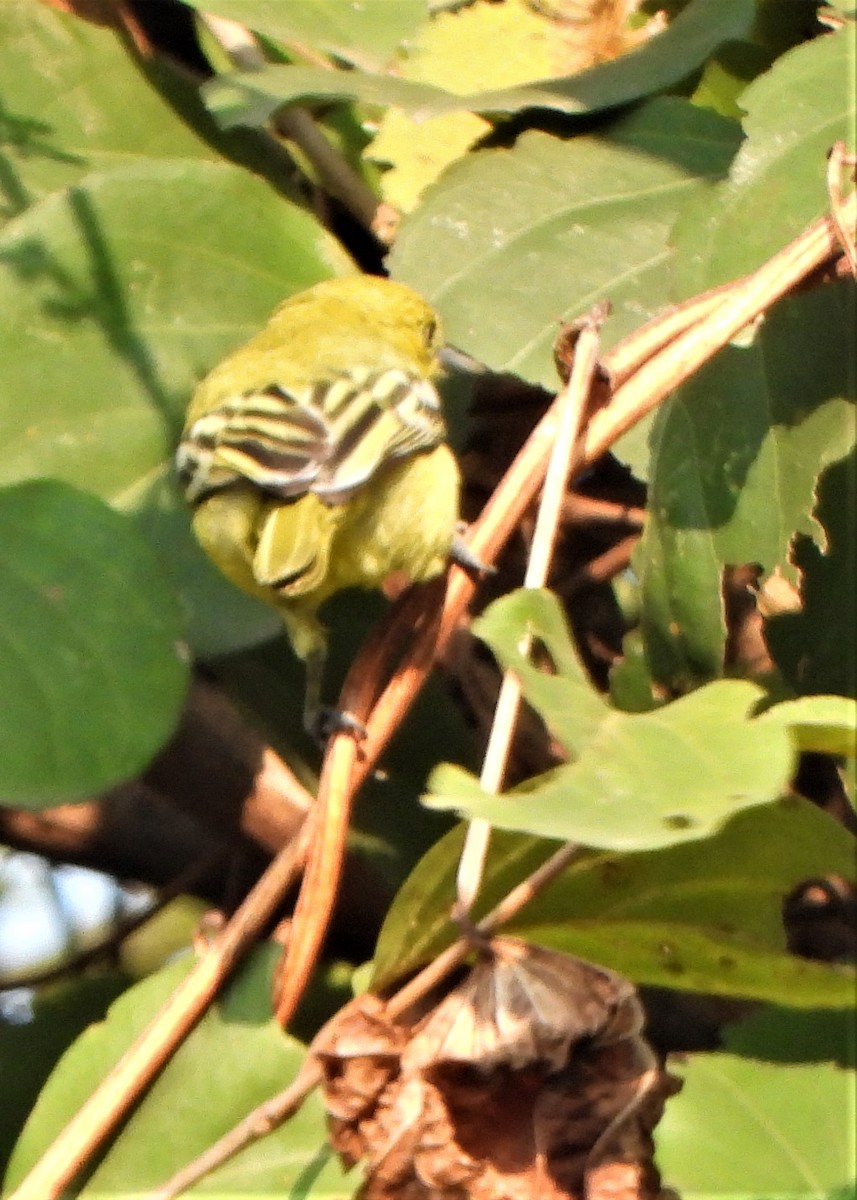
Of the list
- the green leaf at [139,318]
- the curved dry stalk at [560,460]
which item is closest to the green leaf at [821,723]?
the curved dry stalk at [560,460]

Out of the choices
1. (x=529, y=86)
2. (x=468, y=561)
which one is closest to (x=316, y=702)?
(x=468, y=561)

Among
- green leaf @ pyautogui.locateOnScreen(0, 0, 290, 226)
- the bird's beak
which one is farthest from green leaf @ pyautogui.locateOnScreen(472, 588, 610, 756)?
green leaf @ pyautogui.locateOnScreen(0, 0, 290, 226)

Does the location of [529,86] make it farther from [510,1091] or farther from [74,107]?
[510,1091]

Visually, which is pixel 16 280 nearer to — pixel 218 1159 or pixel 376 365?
pixel 376 365

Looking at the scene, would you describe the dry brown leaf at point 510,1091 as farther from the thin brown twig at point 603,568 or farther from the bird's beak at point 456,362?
the bird's beak at point 456,362

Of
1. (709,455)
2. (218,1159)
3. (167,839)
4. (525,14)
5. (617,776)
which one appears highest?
(525,14)

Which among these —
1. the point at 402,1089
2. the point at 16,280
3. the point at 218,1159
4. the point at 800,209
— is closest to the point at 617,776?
the point at 402,1089

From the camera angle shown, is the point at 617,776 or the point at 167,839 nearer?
the point at 617,776
